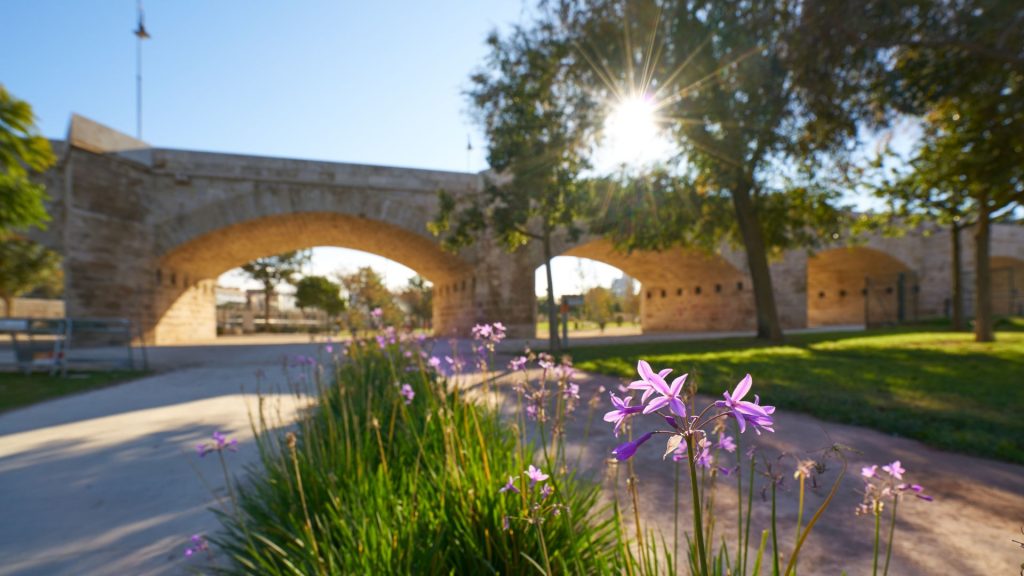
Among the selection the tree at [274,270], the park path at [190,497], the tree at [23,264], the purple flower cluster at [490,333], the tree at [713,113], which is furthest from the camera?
the tree at [274,270]

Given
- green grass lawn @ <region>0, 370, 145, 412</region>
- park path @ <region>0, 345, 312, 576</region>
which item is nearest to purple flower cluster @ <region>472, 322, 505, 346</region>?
park path @ <region>0, 345, 312, 576</region>

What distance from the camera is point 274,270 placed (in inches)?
1404

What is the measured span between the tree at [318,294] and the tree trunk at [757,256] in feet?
99.8

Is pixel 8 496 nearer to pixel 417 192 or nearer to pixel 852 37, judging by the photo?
pixel 852 37

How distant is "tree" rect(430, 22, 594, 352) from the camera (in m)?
11.0

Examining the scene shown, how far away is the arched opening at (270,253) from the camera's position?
16.8 m

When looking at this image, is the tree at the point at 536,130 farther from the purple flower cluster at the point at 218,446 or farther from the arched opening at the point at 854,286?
the arched opening at the point at 854,286

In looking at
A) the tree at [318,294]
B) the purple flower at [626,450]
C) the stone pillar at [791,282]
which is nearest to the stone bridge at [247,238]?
the stone pillar at [791,282]

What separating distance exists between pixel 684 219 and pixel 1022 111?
21.8 ft

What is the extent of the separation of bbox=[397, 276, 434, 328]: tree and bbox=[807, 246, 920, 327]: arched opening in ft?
93.0

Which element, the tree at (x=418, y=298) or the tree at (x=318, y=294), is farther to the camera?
the tree at (x=418, y=298)

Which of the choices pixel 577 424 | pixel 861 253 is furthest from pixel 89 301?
pixel 861 253

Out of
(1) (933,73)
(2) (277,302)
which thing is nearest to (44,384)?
(1) (933,73)

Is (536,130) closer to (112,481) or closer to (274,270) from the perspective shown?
(112,481)
